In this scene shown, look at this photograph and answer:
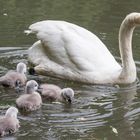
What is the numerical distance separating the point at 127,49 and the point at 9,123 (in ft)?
10.2

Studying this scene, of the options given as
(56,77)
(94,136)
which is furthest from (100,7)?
(94,136)

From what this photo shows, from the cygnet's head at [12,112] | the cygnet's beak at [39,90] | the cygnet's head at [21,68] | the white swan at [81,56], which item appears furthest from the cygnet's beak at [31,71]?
the cygnet's head at [12,112]

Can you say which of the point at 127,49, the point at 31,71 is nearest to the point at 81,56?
the point at 127,49

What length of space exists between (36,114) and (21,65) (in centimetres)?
152

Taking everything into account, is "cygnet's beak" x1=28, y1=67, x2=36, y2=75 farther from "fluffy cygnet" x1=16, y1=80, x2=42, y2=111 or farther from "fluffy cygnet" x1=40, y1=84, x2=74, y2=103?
"fluffy cygnet" x1=16, y1=80, x2=42, y2=111

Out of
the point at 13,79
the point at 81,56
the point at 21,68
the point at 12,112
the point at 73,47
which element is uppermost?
the point at 73,47

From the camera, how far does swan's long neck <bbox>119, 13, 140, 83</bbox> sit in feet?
30.3

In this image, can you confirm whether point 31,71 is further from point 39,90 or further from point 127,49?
point 127,49

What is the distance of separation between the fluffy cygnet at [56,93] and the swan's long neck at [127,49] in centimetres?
131

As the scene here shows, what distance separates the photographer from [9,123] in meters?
6.95

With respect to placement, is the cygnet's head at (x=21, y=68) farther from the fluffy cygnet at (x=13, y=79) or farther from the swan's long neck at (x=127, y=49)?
the swan's long neck at (x=127, y=49)

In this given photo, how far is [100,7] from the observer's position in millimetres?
14211

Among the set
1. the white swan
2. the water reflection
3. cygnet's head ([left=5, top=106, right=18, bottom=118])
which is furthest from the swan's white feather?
cygnet's head ([left=5, top=106, right=18, bottom=118])

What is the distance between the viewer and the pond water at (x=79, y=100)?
23.8 ft
